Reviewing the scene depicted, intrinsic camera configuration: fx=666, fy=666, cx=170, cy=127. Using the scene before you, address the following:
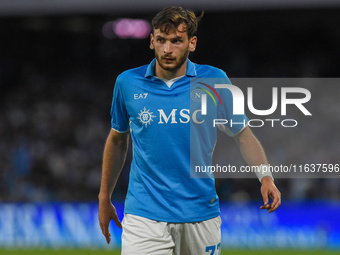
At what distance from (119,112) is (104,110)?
11.5 m

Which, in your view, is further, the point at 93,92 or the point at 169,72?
the point at 93,92

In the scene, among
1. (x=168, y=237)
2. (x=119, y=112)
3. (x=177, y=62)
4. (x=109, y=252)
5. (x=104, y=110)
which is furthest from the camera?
(x=104, y=110)

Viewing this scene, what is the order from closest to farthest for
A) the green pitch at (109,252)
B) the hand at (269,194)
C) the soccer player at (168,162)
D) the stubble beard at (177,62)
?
the hand at (269,194) → the soccer player at (168,162) → the stubble beard at (177,62) → the green pitch at (109,252)

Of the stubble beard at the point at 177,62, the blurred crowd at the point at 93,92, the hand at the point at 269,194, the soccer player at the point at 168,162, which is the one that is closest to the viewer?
the hand at the point at 269,194

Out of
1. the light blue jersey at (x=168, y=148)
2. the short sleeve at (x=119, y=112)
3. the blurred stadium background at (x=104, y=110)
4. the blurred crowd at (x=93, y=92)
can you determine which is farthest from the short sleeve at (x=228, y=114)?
the blurred crowd at (x=93, y=92)

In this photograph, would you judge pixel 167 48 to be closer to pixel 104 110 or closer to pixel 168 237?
pixel 168 237

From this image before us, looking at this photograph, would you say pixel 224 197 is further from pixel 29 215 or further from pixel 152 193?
pixel 152 193

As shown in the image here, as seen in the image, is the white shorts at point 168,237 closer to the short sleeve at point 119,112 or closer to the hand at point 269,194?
the hand at point 269,194

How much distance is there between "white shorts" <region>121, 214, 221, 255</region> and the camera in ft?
12.6

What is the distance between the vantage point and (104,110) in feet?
51.0

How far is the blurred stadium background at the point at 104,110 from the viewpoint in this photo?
10773 millimetres

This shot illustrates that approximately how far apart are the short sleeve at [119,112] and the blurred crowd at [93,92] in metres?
7.28

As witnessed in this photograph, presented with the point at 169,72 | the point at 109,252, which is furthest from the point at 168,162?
the point at 109,252

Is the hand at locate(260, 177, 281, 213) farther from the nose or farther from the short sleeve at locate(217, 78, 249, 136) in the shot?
the nose
